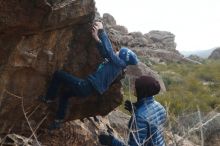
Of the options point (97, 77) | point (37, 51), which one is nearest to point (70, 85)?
point (97, 77)

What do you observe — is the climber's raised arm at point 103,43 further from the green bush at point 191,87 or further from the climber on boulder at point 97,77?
the green bush at point 191,87

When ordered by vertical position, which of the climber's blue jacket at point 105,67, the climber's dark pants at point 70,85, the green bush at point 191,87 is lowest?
the green bush at point 191,87

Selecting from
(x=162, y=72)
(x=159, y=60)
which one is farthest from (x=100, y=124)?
(x=159, y=60)

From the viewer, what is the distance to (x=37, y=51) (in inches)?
279

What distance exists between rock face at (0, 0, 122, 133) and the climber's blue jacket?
0.27m

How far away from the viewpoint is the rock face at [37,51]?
652cm

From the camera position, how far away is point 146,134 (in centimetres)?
605

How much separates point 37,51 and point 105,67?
1.05 metres

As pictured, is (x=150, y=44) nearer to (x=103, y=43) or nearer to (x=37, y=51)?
(x=103, y=43)

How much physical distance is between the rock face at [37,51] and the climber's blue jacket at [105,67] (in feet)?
0.90

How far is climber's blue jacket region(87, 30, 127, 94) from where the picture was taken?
292 inches

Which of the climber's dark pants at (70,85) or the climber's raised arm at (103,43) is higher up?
the climber's raised arm at (103,43)

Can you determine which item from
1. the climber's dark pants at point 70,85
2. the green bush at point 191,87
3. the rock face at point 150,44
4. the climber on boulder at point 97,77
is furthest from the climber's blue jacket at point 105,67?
the rock face at point 150,44

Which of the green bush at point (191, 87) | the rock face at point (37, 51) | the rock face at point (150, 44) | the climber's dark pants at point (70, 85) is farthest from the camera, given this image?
the rock face at point (150, 44)
